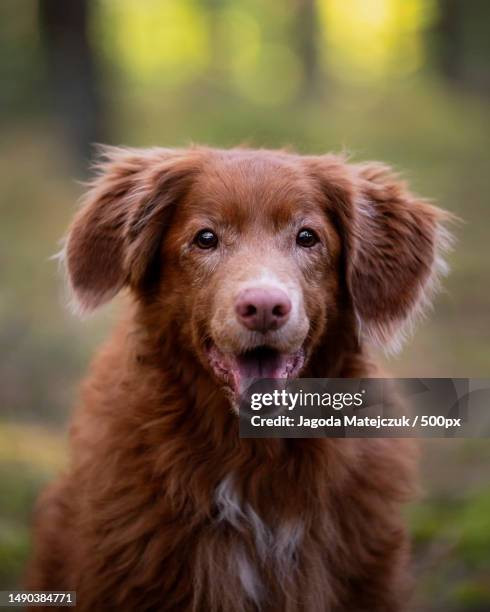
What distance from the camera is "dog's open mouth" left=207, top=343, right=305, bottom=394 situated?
12.9 ft

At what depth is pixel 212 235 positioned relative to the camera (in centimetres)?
420

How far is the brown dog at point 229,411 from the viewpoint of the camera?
416 cm

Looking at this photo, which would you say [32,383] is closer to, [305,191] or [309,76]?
[305,191]

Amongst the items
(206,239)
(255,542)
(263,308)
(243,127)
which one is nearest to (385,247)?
(206,239)

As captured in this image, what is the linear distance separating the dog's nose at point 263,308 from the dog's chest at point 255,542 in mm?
905

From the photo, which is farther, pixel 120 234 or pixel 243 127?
pixel 243 127

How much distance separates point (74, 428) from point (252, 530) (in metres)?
1.14

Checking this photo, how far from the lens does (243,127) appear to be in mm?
15609

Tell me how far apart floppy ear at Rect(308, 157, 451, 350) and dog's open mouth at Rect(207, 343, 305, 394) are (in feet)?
1.66

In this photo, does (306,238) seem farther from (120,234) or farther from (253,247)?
(120,234)

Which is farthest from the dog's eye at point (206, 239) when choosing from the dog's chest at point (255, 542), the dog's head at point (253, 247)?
the dog's chest at point (255, 542)

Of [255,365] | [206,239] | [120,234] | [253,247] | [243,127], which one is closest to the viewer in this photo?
[255,365]

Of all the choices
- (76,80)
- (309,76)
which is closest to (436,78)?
(309,76)

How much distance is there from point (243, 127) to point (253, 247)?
1183 centimetres
